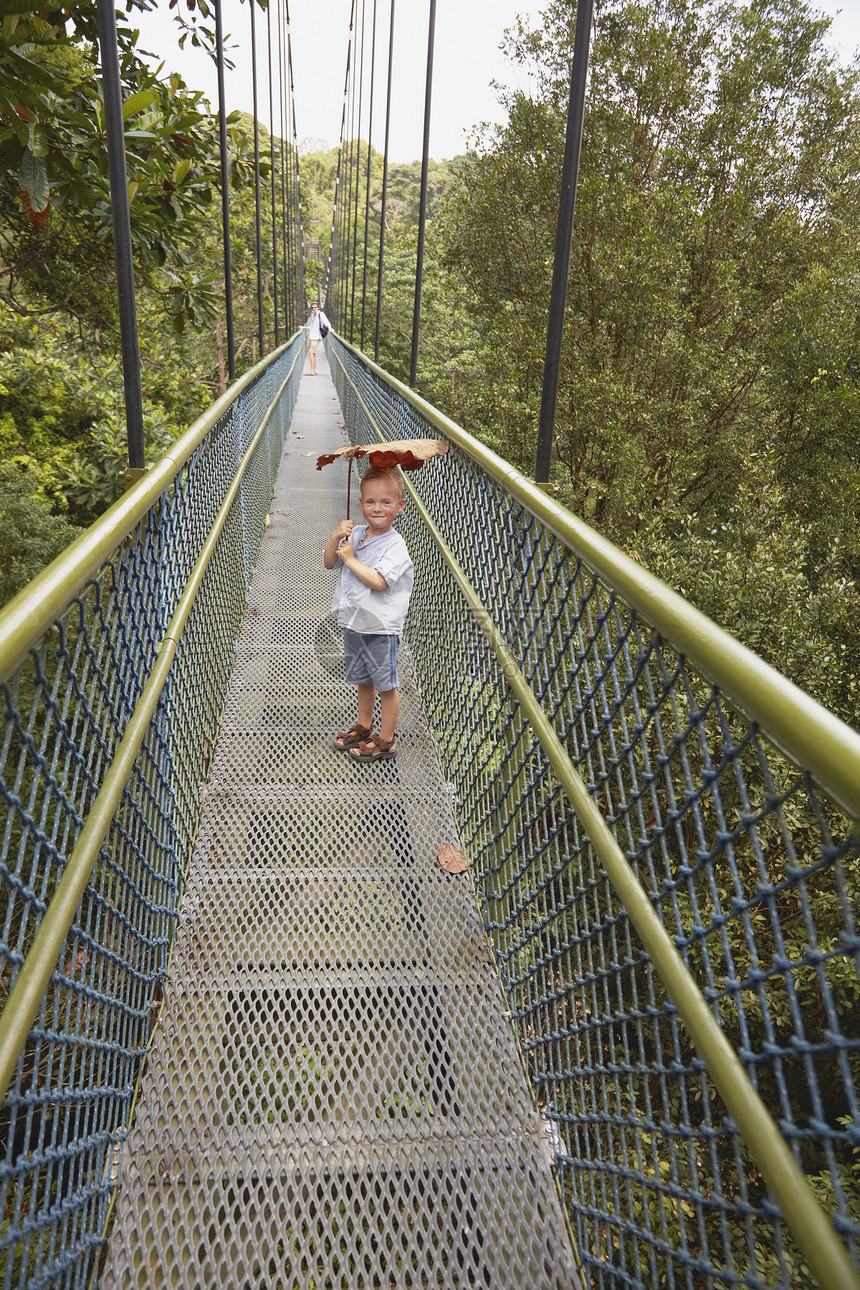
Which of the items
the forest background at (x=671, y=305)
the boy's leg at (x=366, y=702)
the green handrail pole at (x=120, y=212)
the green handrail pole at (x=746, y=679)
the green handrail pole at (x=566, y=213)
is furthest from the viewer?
the forest background at (x=671, y=305)

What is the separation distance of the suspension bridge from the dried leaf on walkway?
0.03m

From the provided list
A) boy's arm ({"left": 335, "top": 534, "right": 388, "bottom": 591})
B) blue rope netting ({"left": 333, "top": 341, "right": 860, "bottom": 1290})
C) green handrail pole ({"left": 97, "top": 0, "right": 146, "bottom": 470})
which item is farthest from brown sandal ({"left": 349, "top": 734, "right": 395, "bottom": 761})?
green handrail pole ({"left": 97, "top": 0, "right": 146, "bottom": 470})

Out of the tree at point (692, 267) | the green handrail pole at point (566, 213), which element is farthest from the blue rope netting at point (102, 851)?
the tree at point (692, 267)

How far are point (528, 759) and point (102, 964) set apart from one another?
98cm

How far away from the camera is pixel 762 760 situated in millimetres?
837

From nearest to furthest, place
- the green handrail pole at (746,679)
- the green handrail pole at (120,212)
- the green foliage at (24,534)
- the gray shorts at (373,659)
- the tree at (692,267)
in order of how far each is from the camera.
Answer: the green handrail pole at (746,679), the green handrail pole at (120,212), the gray shorts at (373,659), the green foliage at (24,534), the tree at (692,267)

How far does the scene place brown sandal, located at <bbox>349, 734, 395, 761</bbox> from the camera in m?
2.66

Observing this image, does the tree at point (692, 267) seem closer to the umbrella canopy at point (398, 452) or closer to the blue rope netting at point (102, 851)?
the umbrella canopy at point (398, 452)

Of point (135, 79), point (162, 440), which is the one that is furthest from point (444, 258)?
point (135, 79)

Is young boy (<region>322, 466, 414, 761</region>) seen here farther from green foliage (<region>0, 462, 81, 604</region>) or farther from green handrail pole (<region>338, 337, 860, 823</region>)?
green foliage (<region>0, 462, 81, 604</region>)

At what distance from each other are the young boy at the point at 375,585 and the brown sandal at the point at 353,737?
0.40ft

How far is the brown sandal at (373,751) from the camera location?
2660 mm

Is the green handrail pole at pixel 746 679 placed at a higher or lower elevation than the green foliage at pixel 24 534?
higher

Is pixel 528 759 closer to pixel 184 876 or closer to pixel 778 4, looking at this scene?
pixel 184 876
